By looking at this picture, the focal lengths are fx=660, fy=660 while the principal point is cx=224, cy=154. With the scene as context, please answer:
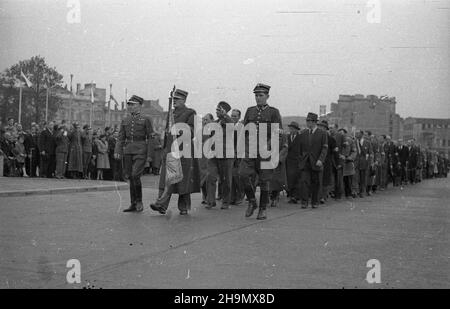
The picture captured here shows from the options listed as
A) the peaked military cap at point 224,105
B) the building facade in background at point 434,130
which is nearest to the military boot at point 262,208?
the peaked military cap at point 224,105

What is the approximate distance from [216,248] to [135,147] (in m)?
4.42

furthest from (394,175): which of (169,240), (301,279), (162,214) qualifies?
(301,279)

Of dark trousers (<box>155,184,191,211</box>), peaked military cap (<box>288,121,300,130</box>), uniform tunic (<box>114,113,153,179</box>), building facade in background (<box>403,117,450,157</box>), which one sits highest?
building facade in background (<box>403,117,450,157</box>)

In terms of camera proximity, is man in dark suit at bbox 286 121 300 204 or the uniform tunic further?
man in dark suit at bbox 286 121 300 204

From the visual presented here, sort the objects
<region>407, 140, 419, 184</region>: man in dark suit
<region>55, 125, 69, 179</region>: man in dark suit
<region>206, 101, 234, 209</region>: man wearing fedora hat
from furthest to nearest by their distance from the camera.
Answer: <region>407, 140, 419, 184</region>: man in dark suit → <region>55, 125, 69, 179</region>: man in dark suit → <region>206, 101, 234, 209</region>: man wearing fedora hat

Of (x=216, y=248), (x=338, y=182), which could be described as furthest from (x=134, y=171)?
(x=338, y=182)

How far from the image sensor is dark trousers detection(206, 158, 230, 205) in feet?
42.8

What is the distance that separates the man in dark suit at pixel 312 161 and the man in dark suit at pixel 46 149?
1118 centimetres

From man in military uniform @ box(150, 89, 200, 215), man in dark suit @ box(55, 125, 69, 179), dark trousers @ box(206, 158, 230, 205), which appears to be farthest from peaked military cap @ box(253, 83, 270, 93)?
man in dark suit @ box(55, 125, 69, 179)

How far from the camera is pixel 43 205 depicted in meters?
12.2

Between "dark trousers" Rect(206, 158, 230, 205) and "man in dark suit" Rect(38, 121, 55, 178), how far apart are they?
10.8 meters

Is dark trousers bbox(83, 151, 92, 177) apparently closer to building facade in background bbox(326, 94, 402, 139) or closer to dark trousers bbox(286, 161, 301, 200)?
dark trousers bbox(286, 161, 301, 200)

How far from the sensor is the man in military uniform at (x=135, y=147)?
11.3m
